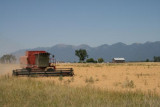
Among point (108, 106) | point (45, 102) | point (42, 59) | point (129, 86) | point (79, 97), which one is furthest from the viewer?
point (42, 59)

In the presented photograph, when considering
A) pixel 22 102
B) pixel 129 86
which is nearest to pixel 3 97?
pixel 22 102

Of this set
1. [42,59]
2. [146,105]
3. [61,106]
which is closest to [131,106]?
[146,105]

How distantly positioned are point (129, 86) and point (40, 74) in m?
13.5

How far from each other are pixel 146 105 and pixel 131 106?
22.5 inches

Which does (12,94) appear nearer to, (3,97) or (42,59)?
(3,97)

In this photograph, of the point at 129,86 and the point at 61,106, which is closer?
the point at 61,106

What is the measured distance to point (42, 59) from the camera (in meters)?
36.0

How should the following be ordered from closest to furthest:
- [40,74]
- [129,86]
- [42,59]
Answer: [129,86] → [40,74] → [42,59]

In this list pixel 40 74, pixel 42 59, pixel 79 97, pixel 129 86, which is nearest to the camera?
pixel 79 97

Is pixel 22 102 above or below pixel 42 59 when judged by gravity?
below

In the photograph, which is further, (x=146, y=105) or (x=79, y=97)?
(x=79, y=97)

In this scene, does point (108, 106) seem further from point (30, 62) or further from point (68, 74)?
point (30, 62)

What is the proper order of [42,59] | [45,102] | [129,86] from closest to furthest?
1. [45,102]
2. [129,86]
3. [42,59]

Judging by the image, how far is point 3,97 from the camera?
479 inches
